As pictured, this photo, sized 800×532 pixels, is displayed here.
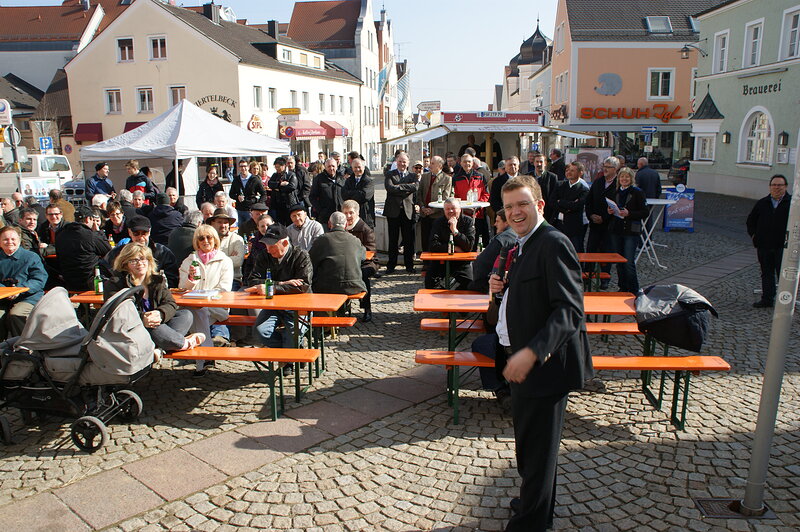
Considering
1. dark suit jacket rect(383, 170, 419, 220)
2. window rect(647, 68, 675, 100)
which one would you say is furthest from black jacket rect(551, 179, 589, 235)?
window rect(647, 68, 675, 100)

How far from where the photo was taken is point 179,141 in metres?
12.0

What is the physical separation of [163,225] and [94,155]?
449cm

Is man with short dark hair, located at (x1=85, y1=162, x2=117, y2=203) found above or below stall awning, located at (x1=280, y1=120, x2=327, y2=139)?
below

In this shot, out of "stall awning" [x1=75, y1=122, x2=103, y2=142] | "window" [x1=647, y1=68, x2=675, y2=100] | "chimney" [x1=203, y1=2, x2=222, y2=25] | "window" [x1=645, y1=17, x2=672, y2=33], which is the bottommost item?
"stall awning" [x1=75, y1=122, x2=103, y2=142]

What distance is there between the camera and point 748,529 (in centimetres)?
351

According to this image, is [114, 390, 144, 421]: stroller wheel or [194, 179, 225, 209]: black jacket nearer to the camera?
[114, 390, 144, 421]: stroller wheel

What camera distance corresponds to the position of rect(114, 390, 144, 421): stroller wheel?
4.88m

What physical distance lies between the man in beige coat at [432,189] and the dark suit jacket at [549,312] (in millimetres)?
6965

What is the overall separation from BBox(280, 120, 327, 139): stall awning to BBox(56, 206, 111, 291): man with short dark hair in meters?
31.0

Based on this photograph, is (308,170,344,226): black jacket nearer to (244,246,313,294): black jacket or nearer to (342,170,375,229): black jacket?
(342,170,375,229): black jacket

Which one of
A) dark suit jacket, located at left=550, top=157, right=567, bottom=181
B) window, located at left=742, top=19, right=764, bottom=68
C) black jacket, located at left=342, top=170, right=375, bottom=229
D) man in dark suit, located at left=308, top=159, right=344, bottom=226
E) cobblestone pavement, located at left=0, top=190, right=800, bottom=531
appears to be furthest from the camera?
window, located at left=742, top=19, right=764, bottom=68

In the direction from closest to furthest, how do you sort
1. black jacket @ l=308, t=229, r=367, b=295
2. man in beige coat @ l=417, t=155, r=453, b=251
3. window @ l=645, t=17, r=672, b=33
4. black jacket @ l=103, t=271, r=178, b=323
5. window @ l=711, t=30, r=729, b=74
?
black jacket @ l=103, t=271, r=178, b=323, black jacket @ l=308, t=229, r=367, b=295, man in beige coat @ l=417, t=155, r=453, b=251, window @ l=711, t=30, r=729, b=74, window @ l=645, t=17, r=672, b=33

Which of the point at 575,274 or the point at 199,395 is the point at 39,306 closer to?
the point at 199,395

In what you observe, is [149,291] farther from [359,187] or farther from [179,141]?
[179,141]
